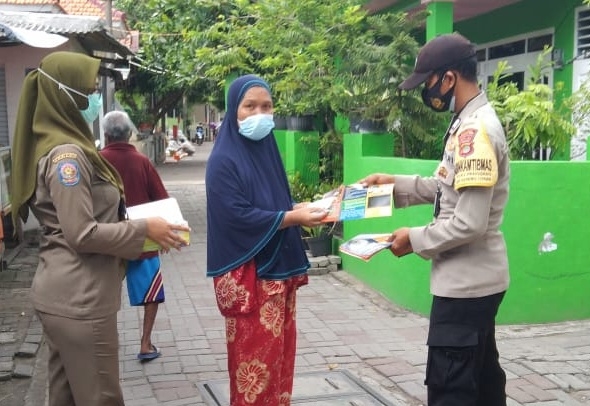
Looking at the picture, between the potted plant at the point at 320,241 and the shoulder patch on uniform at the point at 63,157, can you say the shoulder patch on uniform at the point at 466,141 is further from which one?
the potted plant at the point at 320,241

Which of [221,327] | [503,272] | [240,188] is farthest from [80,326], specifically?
[221,327]

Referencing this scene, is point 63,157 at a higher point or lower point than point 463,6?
lower

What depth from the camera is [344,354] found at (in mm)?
5020

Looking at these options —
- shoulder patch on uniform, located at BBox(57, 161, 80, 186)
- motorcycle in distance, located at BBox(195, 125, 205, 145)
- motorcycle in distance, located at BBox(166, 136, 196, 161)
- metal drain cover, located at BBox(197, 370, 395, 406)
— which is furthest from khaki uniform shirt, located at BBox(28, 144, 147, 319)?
motorcycle in distance, located at BBox(195, 125, 205, 145)

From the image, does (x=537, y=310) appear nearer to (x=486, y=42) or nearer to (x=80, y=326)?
(x=80, y=326)

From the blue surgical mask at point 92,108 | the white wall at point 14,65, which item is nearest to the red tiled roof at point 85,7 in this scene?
the white wall at point 14,65

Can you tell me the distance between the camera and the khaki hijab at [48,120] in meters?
2.56

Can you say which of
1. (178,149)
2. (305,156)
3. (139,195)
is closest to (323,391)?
(139,195)

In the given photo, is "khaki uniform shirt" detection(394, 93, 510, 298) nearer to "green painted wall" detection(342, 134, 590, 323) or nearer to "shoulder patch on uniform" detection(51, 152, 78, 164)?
"shoulder patch on uniform" detection(51, 152, 78, 164)

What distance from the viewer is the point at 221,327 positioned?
567 centimetres

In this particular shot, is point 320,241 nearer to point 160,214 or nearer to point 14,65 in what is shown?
point 160,214

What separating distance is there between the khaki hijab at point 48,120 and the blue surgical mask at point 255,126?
2.25ft

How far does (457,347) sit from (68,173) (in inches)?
64.5

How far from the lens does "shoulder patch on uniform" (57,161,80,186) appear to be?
2.45 m
